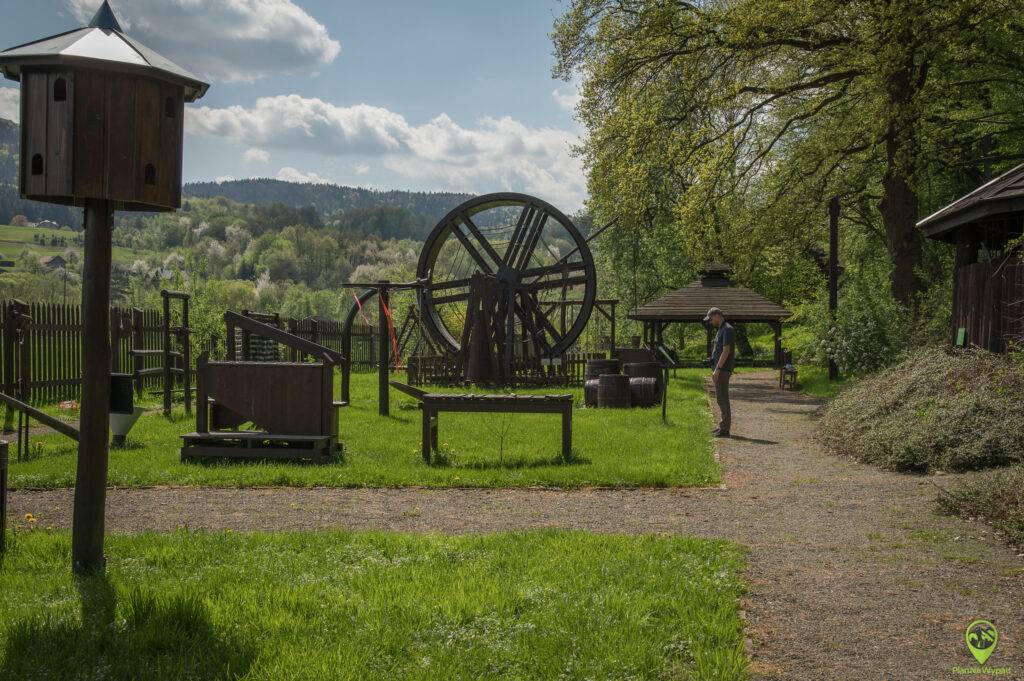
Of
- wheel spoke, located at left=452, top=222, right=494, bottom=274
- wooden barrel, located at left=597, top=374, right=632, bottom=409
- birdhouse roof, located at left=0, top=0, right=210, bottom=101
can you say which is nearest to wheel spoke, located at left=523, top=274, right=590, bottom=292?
wheel spoke, located at left=452, top=222, right=494, bottom=274

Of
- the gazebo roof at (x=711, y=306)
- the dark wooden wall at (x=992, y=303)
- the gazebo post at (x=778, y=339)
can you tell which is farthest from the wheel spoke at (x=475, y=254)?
the dark wooden wall at (x=992, y=303)

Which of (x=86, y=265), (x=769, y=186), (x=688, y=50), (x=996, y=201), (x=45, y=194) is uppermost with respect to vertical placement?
(x=688, y=50)

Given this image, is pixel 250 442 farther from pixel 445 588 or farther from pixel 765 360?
pixel 765 360

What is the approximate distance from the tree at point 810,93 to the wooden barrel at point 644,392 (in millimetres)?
4764

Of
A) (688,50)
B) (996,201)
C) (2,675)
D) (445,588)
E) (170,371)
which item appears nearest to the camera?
(2,675)

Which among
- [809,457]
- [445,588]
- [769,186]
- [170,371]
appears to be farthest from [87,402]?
[769,186]

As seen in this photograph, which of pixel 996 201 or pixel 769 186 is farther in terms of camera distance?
pixel 769 186

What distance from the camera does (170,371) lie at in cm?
1486

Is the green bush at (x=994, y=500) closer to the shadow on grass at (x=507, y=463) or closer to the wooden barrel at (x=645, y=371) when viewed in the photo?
the shadow on grass at (x=507, y=463)

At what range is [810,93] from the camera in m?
24.2

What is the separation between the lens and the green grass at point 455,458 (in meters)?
8.94

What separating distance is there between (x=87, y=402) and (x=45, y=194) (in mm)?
1284

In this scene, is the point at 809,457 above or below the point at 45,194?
below

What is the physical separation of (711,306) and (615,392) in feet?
39.8
